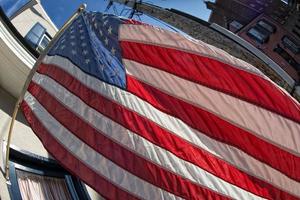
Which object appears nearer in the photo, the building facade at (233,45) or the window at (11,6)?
the window at (11,6)

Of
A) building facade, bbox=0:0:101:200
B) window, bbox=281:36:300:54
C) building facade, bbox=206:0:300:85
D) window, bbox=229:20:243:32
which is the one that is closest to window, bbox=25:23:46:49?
building facade, bbox=0:0:101:200

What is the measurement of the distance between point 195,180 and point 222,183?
1.04ft

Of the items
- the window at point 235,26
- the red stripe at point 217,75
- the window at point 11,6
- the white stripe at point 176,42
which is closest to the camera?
the red stripe at point 217,75

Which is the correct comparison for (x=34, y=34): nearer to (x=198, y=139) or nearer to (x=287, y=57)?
(x=198, y=139)

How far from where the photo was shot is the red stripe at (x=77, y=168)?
17.3 ft

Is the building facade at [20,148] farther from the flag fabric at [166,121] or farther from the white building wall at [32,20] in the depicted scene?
the white building wall at [32,20]

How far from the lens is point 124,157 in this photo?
527 cm

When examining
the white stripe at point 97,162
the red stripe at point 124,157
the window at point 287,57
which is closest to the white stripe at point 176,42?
the red stripe at point 124,157

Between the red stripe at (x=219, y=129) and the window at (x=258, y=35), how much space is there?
3135 cm

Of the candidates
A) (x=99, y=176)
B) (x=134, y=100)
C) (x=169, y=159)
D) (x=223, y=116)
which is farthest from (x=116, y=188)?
(x=223, y=116)

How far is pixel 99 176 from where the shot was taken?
210 inches

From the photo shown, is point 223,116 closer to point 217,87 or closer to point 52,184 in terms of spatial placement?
point 217,87

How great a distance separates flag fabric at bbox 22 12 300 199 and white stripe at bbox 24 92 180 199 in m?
0.01

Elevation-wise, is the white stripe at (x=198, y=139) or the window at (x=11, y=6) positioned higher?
the window at (x=11, y=6)
